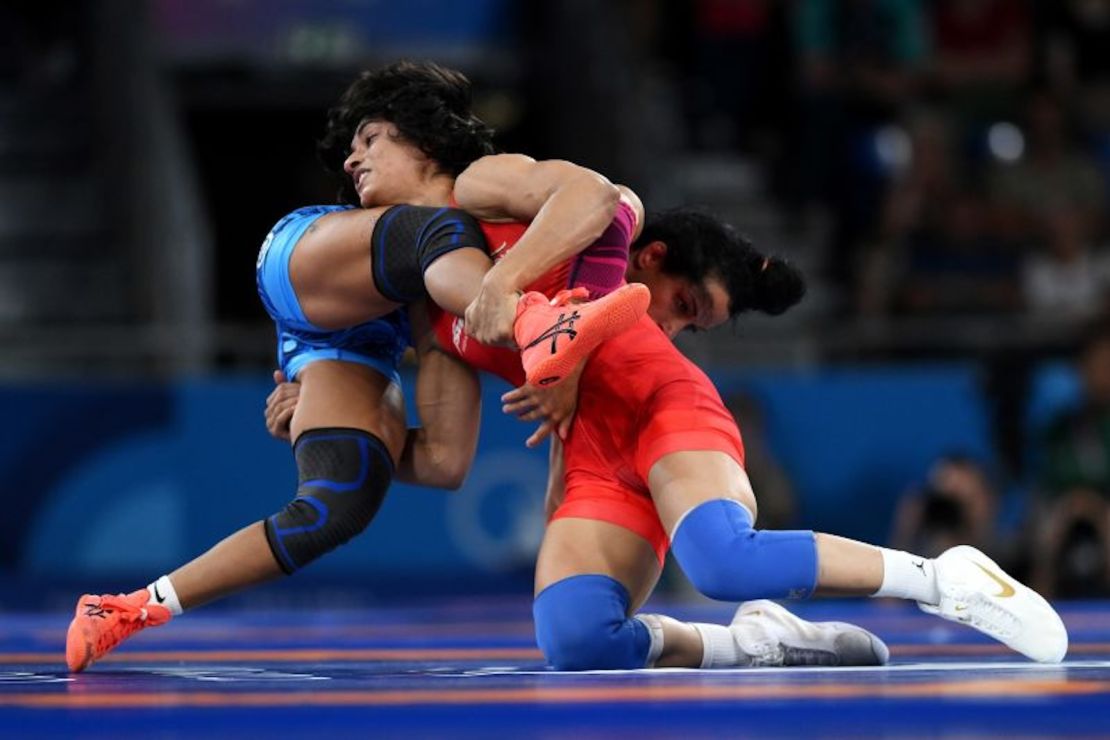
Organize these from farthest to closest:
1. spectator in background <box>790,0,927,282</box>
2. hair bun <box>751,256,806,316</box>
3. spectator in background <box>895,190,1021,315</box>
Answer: spectator in background <box>790,0,927,282</box>, spectator in background <box>895,190,1021,315</box>, hair bun <box>751,256,806,316</box>

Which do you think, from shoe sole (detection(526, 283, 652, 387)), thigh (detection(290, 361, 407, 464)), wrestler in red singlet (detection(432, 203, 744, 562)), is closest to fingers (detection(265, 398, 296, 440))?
thigh (detection(290, 361, 407, 464))

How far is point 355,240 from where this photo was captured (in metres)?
4.49

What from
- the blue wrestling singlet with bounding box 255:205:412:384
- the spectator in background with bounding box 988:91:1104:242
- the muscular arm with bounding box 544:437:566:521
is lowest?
the muscular arm with bounding box 544:437:566:521

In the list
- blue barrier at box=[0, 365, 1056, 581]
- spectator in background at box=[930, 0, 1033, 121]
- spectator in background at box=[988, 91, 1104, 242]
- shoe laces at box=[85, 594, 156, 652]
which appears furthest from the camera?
spectator in background at box=[930, 0, 1033, 121]

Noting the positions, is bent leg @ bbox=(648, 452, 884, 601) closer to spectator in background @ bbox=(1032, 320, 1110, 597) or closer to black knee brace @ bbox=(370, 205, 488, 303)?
black knee brace @ bbox=(370, 205, 488, 303)

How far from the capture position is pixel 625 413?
14.8ft

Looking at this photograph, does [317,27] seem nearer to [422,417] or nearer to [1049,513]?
[1049,513]

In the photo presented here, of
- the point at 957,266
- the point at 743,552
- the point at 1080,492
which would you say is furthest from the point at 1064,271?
the point at 743,552

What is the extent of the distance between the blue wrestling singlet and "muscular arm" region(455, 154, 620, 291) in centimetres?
41

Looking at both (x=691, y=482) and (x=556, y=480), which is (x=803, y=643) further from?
(x=556, y=480)

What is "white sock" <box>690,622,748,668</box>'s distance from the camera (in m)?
4.46

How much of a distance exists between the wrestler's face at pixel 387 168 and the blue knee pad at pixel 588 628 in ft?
3.08

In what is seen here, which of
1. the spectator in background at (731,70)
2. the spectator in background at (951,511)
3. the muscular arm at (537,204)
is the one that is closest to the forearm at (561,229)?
the muscular arm at (537,204)

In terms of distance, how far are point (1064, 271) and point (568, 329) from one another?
665 cm
